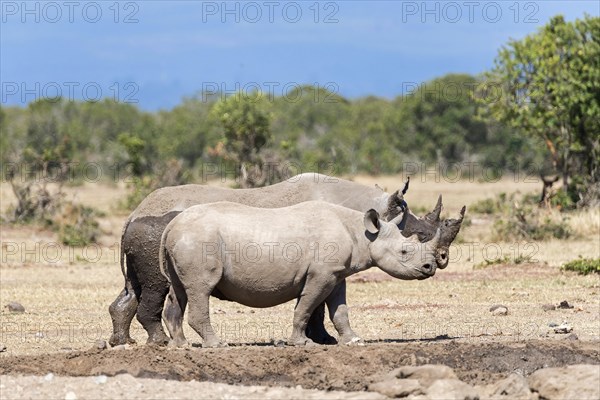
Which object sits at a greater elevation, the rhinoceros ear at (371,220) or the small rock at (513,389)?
the rhinoceros ear at (371,220)

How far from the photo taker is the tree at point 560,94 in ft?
92.6

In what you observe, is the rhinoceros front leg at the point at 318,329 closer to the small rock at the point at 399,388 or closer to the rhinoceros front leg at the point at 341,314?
the rhinoceros front leg at the point at 341,314

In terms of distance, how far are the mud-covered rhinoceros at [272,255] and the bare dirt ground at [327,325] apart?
0.54 metres

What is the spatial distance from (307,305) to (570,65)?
1807cm

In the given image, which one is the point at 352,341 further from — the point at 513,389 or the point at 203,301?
the point at 513,389

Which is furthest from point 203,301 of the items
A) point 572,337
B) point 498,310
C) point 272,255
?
point 498,310

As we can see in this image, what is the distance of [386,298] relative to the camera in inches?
702

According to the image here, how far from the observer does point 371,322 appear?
15.2 meters

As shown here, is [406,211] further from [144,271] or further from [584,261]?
[584,261]

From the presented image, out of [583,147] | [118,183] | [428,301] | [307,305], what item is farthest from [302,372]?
[118,183]

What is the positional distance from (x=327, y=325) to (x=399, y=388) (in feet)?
19.6

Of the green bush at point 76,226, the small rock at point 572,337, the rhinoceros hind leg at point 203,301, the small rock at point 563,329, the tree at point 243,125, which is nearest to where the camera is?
the rhinoceros hind leg at point 203,301

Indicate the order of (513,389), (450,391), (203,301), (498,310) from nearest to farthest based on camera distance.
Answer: (450,391) < (513,389) < (203,301) < (498,310)

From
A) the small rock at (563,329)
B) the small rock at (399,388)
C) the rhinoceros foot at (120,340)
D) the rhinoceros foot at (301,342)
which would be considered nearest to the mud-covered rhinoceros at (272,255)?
the rhinoceros foot at (301,342)
